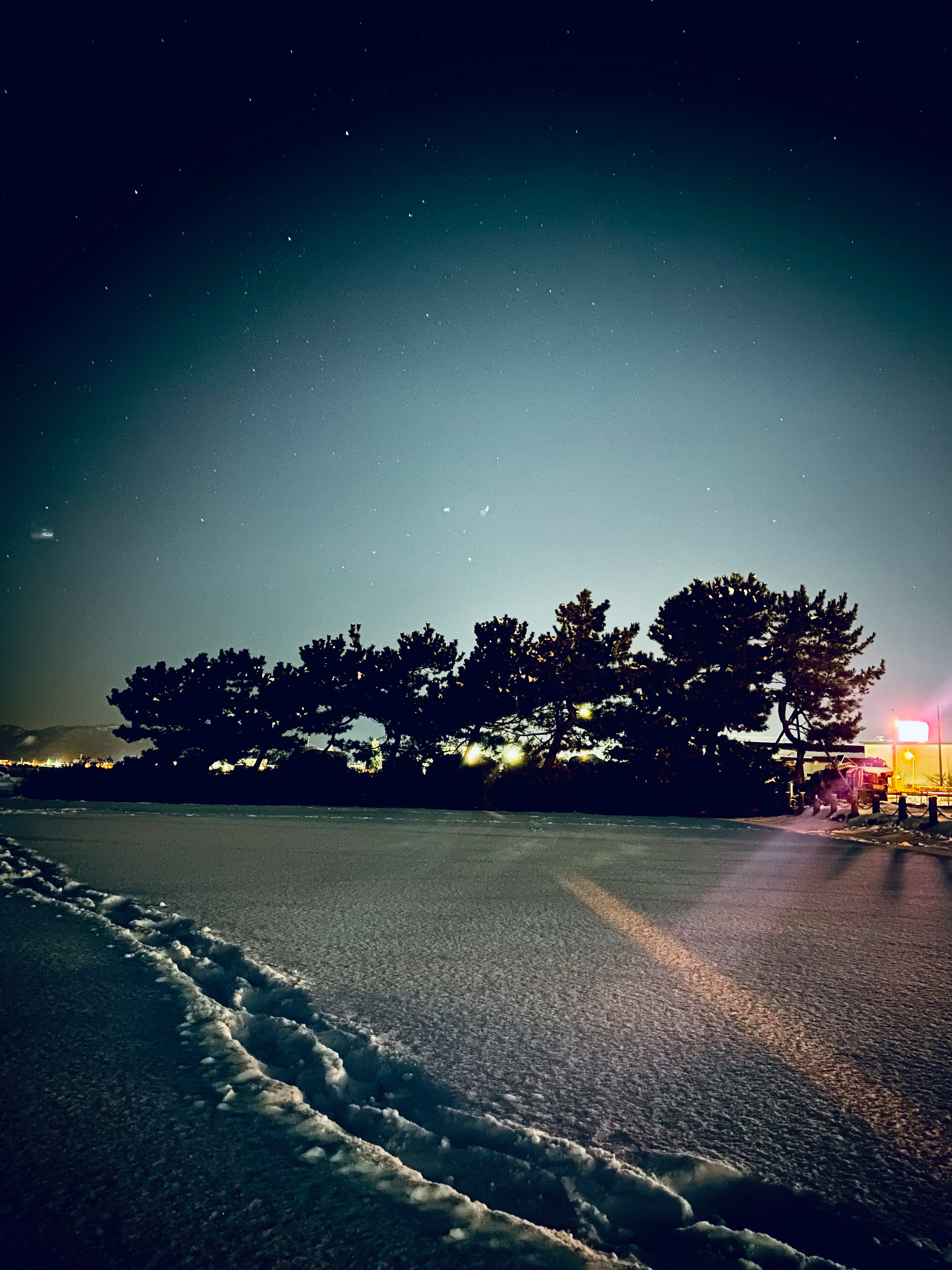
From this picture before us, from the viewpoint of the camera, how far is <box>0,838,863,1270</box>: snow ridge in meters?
1.66

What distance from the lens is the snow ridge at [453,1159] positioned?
166cm

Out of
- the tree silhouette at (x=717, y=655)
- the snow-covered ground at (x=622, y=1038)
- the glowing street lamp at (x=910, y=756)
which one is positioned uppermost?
the tree silhouette at (x=717, y=655)

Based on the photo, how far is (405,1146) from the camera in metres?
2.07

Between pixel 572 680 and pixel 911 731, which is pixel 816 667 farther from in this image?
pixel 911 731

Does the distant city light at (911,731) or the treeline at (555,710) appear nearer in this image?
the treeline at (555,710)

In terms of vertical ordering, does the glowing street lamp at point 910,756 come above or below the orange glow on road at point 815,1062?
above

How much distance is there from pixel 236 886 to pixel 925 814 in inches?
772

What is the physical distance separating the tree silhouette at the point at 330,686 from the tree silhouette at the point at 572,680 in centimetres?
837

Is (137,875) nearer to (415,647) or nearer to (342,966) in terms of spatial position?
(342,966)

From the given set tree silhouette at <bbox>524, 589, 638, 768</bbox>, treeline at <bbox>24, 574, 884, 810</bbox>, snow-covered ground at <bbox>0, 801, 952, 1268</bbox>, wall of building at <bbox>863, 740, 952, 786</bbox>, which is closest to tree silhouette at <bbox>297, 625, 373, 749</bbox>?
treeline at <bbox>24, 574, 884, 810</bbox>

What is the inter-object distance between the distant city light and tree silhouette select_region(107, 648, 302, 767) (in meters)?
49.2

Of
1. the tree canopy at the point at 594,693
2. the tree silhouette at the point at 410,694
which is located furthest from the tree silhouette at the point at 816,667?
the tree silhouette at the point at 410,694

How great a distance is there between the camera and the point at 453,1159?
202 centimetres

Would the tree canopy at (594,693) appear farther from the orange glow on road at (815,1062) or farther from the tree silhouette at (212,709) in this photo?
the orange glow on road at (815,1062)
